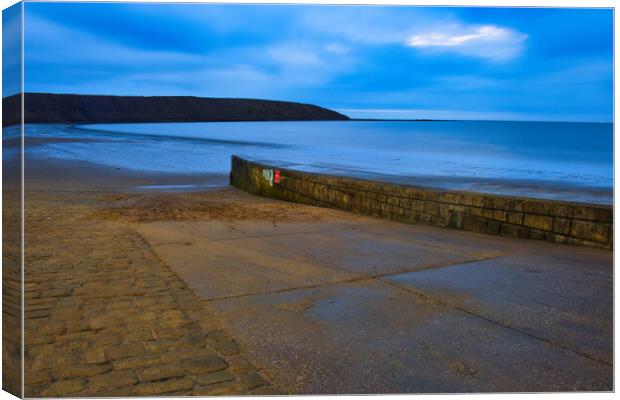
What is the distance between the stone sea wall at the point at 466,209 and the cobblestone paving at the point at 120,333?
3696 millimetres

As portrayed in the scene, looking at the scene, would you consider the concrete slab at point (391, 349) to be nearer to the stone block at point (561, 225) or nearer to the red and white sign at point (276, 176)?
the stone block at point (561, 225)

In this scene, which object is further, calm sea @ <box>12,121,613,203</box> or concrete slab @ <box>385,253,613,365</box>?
calm sea @ <box>12,121,613,203</box>

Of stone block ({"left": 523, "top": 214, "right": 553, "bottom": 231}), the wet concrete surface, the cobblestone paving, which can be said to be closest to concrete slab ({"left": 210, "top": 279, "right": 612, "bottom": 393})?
the wet concrete surface

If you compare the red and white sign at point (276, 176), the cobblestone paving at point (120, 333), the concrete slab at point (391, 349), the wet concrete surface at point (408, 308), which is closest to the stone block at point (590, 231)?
the wet concrete surface at point (408, 308)

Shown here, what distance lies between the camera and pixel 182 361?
2691 millimetres

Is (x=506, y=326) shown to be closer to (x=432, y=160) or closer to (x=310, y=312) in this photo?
(x=310, y=312)

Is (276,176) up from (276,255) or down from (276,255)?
up

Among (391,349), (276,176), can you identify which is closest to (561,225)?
(391,349)

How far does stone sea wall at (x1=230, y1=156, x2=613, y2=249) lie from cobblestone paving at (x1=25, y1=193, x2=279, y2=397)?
3696 millimetres

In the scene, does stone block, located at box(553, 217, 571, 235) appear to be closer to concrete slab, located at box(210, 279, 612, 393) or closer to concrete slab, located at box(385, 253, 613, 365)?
concrete slab, located at box(385, 253, 613, 365)

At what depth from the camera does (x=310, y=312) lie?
3443mm

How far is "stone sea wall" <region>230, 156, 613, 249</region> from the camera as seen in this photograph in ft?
A: 18.2

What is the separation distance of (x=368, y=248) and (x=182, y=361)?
10.2ft

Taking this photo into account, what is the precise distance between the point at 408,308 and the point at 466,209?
3.46m
